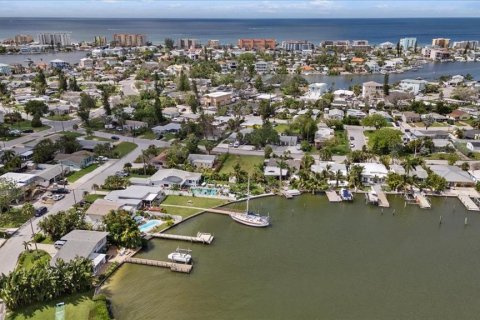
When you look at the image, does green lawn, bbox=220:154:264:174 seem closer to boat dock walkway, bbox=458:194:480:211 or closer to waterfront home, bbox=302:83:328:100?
boat dock walkway, bbox=458:194:480:211

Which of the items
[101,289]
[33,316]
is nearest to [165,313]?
[101,289]

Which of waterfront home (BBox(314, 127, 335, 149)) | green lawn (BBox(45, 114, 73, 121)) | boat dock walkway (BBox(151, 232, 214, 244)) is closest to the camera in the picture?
boat dock walkway (BBox(151, 232, 214, 244))

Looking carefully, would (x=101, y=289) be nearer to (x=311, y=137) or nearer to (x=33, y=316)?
(x=33, y=316)

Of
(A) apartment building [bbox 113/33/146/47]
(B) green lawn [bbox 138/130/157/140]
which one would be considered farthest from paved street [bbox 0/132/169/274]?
(A) apartment building [bbox 113/33/146/47]

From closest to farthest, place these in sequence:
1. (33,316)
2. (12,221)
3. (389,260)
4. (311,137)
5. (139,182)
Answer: (33,316)
(389,260)
(12,221)
(139,182)
(311,137)

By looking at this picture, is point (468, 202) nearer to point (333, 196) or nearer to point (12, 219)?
point (333, 196)

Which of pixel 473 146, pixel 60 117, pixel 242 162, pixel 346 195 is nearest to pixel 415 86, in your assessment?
pixel 473 146
